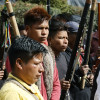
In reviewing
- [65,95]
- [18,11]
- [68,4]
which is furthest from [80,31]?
[68,4]

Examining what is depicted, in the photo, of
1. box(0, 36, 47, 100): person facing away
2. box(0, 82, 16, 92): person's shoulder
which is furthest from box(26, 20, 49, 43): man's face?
box(0, 82, 16, 92): person's shoulder

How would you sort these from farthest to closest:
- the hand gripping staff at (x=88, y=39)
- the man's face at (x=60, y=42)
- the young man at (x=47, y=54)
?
1. the man's face at (x=60, y=42)
2. the hand gripping staff at (x=88, y=39)
3. the young man at (x=47, y=54)

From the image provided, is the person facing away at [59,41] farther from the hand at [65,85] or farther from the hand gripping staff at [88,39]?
the hand gripping staff at [88,39]

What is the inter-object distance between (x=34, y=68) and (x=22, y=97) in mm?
294

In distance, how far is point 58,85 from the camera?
3.73m

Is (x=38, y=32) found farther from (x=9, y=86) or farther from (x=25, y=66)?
(x=9, y=86)

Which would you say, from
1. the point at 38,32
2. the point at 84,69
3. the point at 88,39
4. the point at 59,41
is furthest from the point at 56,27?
the point at 84,69

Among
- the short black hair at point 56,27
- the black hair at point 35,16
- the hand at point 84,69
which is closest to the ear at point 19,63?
the black hair at point 35,16

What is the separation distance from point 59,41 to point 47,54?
58 centimetres

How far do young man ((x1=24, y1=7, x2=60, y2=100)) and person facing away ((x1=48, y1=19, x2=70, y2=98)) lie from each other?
0.34 m

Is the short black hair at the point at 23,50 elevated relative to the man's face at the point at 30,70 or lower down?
elevated

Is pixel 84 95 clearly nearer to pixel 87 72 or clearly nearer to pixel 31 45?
pixel 87 72

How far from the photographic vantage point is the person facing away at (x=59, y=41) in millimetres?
4102

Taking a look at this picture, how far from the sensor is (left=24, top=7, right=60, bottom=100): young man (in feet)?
11.6
